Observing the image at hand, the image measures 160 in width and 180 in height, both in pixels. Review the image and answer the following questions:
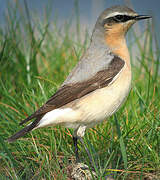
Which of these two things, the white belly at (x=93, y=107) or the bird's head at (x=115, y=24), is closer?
the white belly at (x=93, y=107)

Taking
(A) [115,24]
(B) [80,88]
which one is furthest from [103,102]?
(A) [115,24]

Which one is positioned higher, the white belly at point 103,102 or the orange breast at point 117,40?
the orange breast at point 117,40

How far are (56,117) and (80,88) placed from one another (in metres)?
0.45

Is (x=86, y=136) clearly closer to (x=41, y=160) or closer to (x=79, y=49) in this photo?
(x=41, y=160)

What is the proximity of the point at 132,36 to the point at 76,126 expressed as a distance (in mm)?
2576

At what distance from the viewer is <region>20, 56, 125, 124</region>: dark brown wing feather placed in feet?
13.1

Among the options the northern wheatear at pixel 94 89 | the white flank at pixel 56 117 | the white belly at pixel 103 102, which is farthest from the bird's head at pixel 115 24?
the white flank at pixel 56 117

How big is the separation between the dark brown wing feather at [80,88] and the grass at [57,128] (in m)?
0.42

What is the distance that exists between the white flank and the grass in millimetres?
243

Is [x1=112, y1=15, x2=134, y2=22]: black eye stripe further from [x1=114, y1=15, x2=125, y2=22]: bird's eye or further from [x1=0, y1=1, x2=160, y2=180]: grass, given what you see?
[x1=0, y1=1, x2=160, y2=180]: grass

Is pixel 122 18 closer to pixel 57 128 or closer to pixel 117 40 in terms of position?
pixel 117 40

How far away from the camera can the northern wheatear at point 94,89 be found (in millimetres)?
3975

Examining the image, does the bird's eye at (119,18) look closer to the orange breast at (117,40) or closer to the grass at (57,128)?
the orange breast at (117,40)

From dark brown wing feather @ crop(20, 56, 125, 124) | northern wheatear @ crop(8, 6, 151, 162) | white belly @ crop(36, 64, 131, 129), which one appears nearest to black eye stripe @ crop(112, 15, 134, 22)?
northern wheatear @ crop(8, 6, 151, 162)
